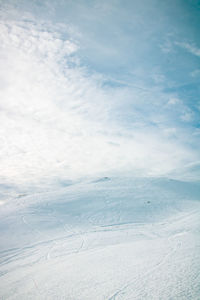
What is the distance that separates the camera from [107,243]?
10273 millimetres

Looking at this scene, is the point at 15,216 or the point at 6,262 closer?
the point at 6,262

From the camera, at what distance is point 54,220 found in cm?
A: 1664

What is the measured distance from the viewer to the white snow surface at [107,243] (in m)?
3.01

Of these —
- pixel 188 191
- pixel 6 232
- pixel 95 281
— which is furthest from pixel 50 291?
pixel 188 191

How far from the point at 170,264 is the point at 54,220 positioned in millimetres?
14866

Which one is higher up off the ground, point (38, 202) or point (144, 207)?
point (144, 207)

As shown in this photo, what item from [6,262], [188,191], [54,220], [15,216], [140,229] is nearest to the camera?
[6,262]

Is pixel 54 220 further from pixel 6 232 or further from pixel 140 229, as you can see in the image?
pixel 140 229

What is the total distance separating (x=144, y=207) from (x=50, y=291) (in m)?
17.2

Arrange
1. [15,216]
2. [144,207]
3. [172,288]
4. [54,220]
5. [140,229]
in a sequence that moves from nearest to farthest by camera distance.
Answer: [172,288], [140,229], [54,220], [15,216], [144,207]

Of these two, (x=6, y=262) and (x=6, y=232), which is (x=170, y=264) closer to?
(x=6, y=262)

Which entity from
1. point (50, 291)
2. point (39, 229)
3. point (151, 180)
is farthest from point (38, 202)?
point (50, 291)

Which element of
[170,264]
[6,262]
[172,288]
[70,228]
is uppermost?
[172,288]

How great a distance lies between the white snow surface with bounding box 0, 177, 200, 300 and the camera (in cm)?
301
